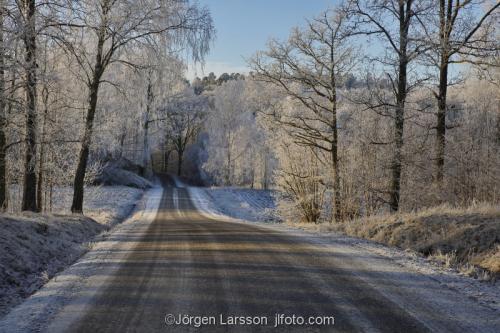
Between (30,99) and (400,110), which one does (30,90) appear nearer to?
(30,99)

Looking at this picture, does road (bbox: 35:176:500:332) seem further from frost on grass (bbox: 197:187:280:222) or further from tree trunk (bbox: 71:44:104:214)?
frost on grass (bbox: 197:187:280:222)

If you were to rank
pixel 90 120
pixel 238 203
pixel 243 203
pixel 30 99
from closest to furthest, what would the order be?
pixel 30 99
pixel 90 120
pixel 243 203
pixel 238 203

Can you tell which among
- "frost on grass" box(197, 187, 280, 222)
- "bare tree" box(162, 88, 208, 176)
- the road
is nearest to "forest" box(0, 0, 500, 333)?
the road

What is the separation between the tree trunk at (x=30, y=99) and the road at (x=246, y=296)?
15.0ft

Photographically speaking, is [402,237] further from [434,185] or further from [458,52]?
[458,52]

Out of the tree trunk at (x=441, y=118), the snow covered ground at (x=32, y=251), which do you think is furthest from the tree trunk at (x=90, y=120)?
the tree trunk at (x=441, y=118)

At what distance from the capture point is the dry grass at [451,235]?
6911 millimetres

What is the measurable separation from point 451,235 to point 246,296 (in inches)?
195

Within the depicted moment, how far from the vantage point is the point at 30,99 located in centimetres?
1141

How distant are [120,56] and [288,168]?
10254mm

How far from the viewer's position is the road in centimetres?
432

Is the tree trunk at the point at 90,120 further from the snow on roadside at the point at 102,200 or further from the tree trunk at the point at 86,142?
the snow on roadside at the point at 102,200

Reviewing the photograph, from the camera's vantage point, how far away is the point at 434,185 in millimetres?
13281

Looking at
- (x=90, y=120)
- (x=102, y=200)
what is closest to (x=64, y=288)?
(x=90, y=120)
